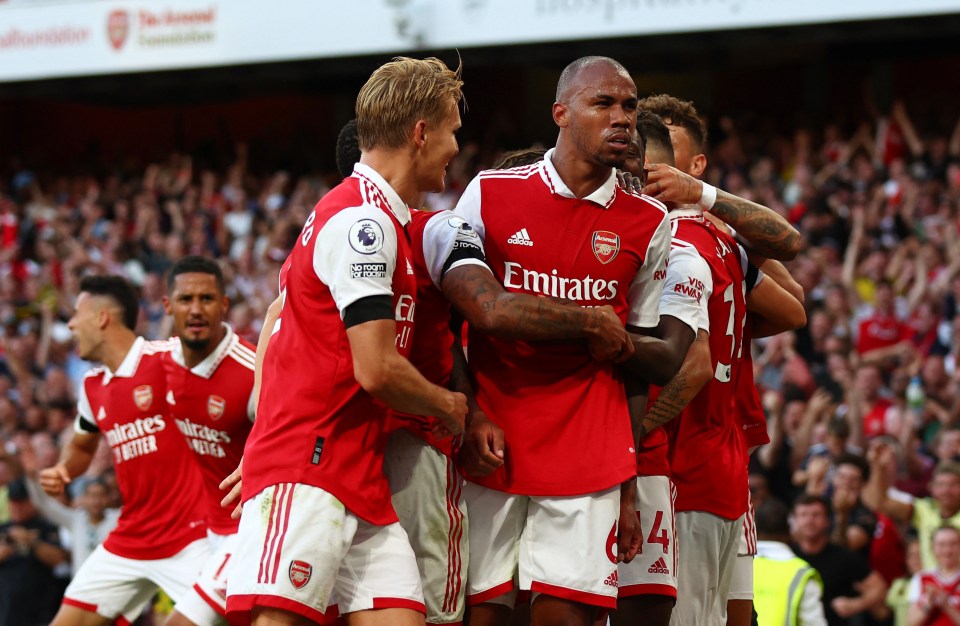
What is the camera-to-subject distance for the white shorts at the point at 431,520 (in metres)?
3.99

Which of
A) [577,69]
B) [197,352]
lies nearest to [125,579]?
[197,352]

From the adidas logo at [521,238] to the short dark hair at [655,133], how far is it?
955 millimetres

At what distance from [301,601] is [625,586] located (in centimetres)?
122

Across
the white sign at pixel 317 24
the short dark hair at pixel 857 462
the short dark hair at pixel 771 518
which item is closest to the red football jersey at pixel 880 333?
the short dark hair at pixel 857 462

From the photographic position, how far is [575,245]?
157 inches

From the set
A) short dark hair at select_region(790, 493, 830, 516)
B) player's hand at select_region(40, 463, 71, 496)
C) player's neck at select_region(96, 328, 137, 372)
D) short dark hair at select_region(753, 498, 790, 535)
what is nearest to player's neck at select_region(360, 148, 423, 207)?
player's neck at select_region(96, 328, 137, 372)

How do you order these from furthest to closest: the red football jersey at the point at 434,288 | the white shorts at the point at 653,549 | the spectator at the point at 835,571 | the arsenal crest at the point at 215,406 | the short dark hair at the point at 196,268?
1. the spectator at the point at 835,571
2. the short dark hair at the point at 196,268
3. the arsenal crest at the point at 215,406
4. the white shorts at the point at 653,549
5. the red football jersey at the point at 434,288

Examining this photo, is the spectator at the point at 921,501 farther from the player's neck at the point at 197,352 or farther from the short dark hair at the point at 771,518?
the player's neck at the point at 197,352

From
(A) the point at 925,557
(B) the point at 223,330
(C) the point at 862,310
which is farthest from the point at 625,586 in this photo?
(C) the point at 862,310

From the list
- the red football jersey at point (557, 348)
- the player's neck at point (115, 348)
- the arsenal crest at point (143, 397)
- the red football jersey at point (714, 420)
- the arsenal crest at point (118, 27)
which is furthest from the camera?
the arsenal crest at point (118, 27)

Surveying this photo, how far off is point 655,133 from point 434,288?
4.07 ft

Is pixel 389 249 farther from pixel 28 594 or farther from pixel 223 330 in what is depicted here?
pixel 28 594

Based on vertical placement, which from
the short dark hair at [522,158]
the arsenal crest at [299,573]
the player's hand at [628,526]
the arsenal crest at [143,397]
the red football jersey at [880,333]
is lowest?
the arsenal crest at [299,573]

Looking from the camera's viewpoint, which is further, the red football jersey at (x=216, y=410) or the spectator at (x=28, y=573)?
the spectator at (x=28, y=573)
